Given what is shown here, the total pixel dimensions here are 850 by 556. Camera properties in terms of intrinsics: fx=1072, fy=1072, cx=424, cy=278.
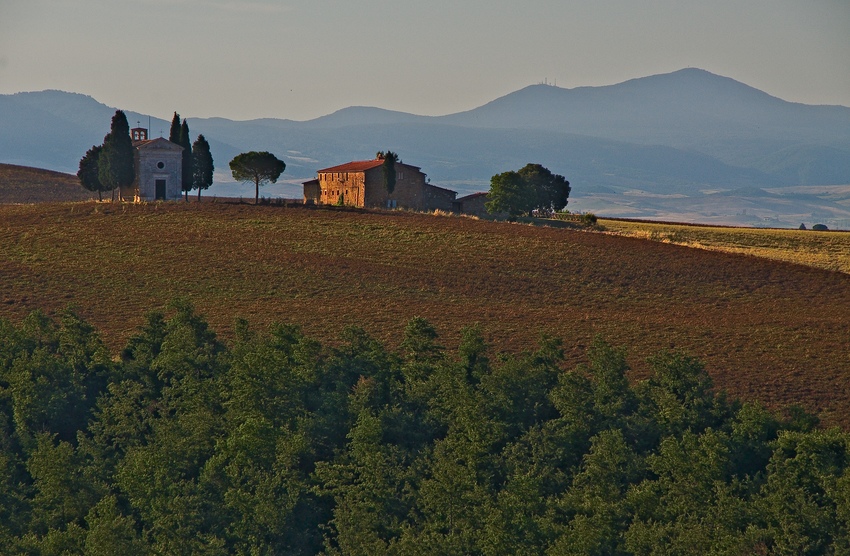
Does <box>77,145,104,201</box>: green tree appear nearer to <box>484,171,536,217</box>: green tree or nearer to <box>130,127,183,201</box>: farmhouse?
<box>130,127,183,201</box>: farmhouse

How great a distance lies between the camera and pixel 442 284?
2298 inches

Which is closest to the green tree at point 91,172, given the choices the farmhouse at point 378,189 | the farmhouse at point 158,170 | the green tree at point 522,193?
the farmhouse at point 158,170

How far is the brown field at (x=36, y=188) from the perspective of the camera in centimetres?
9306

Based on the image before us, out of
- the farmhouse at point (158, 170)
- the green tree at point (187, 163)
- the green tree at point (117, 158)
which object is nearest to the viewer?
the green tree at point (117, 158)

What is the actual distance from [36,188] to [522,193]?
44205 millimetres

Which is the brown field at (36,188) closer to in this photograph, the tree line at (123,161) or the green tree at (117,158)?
the tree line at (123,161)

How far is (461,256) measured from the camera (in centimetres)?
6544

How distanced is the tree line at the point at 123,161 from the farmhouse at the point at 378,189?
1042cm

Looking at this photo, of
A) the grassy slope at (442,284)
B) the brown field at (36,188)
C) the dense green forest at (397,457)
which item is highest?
the brown field at (36,188)

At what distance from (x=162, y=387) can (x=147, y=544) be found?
882 centimetres

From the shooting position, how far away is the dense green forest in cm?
3097

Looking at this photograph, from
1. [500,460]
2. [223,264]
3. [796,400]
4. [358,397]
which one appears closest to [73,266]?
[223,264]

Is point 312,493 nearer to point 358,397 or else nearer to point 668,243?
point 358,397

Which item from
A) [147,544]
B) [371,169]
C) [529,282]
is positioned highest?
[371,169]
